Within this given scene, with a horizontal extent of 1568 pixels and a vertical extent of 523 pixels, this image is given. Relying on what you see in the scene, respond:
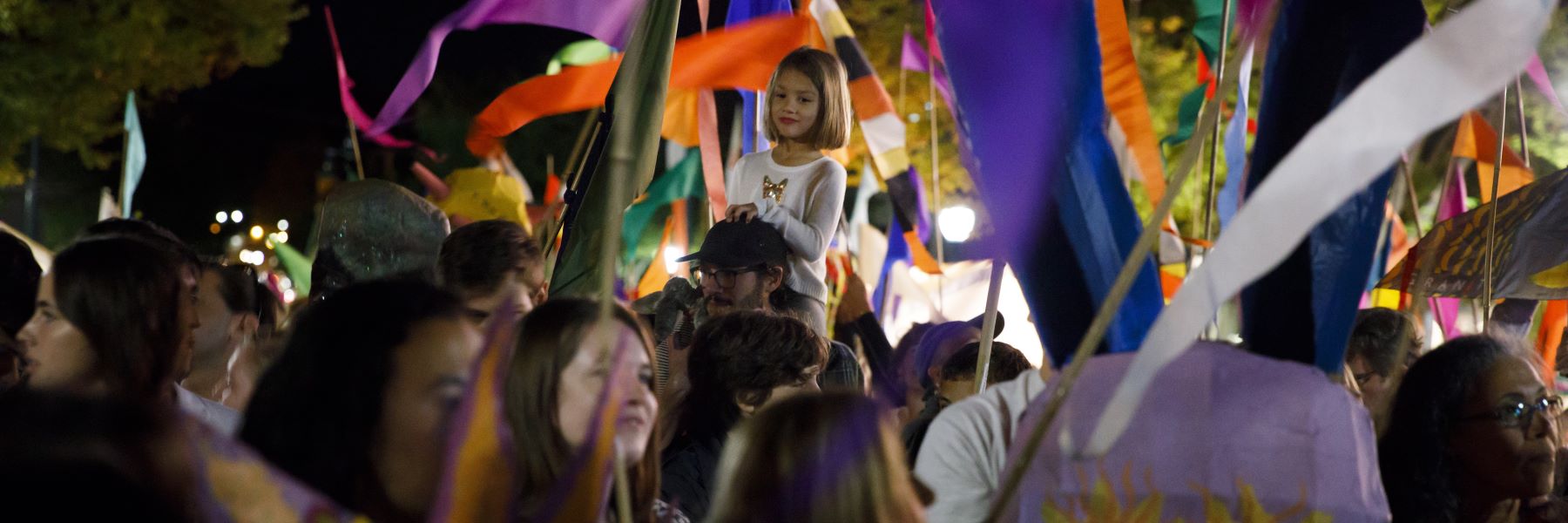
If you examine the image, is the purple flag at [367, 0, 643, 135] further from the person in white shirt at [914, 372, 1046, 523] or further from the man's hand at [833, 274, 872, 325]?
the person in white shirt at [914, 372, 1046, 523]

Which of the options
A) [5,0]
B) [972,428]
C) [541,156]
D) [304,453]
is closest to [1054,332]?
[972,428]

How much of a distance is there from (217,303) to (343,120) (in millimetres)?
48685

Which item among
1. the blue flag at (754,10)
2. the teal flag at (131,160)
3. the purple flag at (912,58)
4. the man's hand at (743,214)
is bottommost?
the teal flag at (131,160)

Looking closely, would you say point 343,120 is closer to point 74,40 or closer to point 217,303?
point 74,40

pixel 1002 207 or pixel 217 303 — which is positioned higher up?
pixel 1002 207

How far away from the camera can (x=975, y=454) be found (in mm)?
2484

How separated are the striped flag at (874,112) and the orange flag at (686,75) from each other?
2.93 ft

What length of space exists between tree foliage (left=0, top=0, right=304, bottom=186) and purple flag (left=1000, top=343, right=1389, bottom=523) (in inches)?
780

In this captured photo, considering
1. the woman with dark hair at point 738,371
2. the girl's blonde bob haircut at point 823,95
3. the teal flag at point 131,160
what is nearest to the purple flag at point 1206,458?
the woman with dark hair at point 738,371

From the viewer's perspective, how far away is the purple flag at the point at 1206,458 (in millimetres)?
2213

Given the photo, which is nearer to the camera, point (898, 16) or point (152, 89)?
point (898, 16)

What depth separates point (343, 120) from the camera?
1988 inches

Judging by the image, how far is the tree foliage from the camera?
1994 cm

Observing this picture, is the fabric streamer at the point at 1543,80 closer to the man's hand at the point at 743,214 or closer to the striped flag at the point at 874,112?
the striped flag at the point at 874,112
